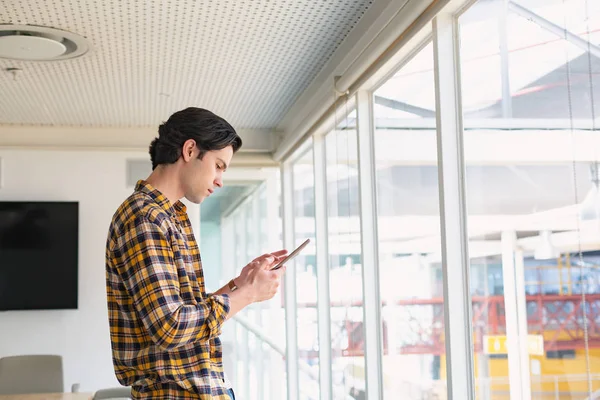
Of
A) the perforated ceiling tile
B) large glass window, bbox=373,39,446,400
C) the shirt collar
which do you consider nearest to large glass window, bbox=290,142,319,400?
the perforated ceiling tile

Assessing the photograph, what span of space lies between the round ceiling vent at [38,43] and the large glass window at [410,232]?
149 centimetres

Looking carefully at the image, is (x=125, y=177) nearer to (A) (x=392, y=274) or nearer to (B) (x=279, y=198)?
(B) (x=279, y=198)

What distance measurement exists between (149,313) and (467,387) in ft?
4.73

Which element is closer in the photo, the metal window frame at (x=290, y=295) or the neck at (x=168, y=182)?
the neck at (x=168, y=182)

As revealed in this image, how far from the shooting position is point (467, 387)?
2578 mm

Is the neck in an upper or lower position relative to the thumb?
upper

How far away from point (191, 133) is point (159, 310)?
0.44 m

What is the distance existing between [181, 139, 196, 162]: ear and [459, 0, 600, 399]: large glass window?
35.0 inches

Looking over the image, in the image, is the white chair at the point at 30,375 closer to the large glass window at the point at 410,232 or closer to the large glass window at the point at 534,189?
the large glass window at the point at 410,232

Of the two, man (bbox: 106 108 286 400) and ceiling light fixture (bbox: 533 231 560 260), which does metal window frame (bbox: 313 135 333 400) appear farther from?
man (bbox: 106 108 286 400)

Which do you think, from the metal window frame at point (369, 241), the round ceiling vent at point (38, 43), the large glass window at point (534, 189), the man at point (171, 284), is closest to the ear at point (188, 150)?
the man at point (171, 284)

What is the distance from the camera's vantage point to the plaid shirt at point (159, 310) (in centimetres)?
151

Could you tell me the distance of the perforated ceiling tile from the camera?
129 inches

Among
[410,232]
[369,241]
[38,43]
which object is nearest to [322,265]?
[369,241]
